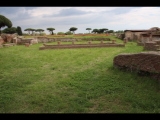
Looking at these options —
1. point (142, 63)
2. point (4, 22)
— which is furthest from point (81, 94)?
point (4, 22)

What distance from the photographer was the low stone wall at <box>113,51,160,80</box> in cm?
562

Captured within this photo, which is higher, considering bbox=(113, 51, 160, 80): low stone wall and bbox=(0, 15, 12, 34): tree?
bbox=(0, 15, 12, 34): tree

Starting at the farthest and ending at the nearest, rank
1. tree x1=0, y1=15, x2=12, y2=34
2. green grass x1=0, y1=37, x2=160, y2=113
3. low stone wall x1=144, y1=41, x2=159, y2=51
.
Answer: tree x1=0, y1=15, x2=12, y2=34, low stone wall x1=144, y1=41, x2=159, y2=51, green grass x1=0, y1=37, x2=160, y2=113

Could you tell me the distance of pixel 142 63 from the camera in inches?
241

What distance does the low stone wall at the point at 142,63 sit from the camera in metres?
5.62

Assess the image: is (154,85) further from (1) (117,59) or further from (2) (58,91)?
(2) (58,91)

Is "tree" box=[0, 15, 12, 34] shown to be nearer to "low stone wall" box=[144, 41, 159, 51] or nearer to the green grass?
"low stone wall" box=[144, 41, 159, 51]

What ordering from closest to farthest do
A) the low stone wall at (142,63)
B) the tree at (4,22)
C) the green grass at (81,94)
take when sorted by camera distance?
the green grass at (81,94), the low stone wall at (142,63), the tree at (4,22)

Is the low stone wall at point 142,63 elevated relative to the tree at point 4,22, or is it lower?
lower

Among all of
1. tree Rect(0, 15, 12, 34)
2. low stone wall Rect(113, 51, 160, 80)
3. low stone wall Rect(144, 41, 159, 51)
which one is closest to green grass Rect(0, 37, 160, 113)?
low stone wall Rect(113, 51, 160, 80)

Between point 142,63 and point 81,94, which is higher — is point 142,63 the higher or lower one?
the higher one

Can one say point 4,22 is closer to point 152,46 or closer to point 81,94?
point 152,46

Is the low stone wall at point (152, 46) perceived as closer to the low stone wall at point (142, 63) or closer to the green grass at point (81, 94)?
the low stone wall at point (142, 63)

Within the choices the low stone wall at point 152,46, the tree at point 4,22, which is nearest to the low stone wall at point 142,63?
the low stone wall at point 152,46
